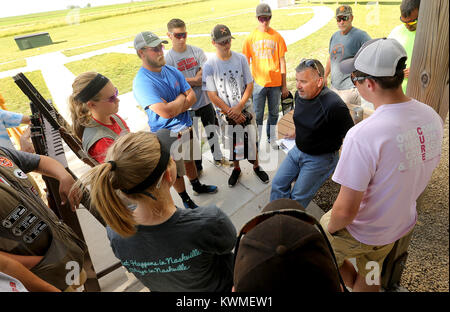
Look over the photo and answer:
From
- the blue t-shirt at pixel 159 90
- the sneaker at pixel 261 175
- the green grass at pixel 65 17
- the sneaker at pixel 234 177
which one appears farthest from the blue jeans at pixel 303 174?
the green grass at pixel 65 17

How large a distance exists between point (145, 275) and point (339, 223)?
3.97 feet

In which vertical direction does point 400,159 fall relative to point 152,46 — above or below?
below

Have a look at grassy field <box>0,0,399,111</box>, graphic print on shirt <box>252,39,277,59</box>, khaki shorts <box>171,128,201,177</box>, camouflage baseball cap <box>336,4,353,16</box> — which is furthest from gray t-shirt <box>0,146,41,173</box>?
camouflage baseball cap <box>336,4,353,16</box>

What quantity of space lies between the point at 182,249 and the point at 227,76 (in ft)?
8.79

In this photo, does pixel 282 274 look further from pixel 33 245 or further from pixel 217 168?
pixel 217 168

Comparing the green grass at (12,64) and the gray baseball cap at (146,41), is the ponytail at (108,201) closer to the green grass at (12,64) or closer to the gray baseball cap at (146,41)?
the gray baseball cap at (146,41)

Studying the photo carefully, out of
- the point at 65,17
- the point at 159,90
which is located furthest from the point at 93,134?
the point at 65,17

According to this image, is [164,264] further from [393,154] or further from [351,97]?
[351,97]

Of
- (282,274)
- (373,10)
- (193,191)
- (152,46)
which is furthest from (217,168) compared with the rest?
(373,10)

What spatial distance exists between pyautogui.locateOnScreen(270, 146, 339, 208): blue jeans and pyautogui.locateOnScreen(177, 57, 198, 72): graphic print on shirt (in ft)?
6.72

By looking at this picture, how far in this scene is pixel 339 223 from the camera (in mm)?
1578

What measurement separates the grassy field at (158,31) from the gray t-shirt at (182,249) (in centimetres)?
485

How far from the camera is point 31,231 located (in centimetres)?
147

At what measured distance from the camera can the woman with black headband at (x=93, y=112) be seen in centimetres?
201
